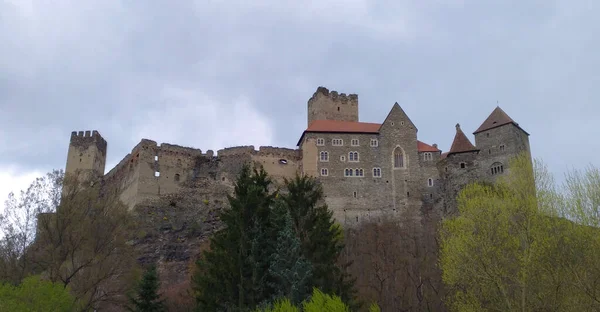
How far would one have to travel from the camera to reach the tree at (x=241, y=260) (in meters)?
23.6

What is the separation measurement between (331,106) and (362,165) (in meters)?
12.9

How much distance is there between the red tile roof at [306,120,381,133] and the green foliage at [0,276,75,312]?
1518 inches

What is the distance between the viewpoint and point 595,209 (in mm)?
25203

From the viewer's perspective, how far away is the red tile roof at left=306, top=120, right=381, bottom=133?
209 ft

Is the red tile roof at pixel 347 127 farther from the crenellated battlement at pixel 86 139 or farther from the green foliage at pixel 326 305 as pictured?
the green foliage at pixel 326 305

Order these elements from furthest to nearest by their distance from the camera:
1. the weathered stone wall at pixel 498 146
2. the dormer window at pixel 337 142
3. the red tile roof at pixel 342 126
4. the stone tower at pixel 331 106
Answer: the stone tower at pixel 331 106 < the red tile roof at pixel 342 126 < the dormer window at pixel 337 142 < the weathered stone wall at pixel 498 146

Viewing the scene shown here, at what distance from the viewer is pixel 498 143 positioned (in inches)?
2271

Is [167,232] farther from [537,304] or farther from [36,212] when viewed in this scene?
[537,304]

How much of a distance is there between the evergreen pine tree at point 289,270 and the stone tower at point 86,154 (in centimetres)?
4909

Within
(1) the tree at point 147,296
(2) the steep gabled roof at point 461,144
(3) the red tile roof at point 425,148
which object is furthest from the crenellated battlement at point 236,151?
(1) the tree at point 147,296

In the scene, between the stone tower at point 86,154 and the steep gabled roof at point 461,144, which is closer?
the steep gabled roof at point 461,144

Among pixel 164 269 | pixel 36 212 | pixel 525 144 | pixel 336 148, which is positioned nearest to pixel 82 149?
pixel 164 269

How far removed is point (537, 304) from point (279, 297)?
11211mm

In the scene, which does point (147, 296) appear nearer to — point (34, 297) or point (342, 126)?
point (34, 297)
